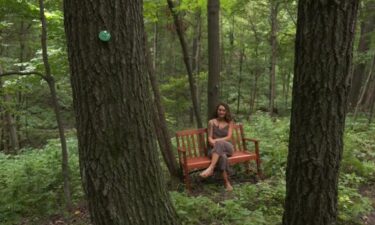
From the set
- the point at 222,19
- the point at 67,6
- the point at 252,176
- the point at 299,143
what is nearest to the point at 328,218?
the point at 299,143

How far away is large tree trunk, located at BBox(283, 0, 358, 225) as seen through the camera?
2.33 meters

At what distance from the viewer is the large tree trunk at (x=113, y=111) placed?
2229mm

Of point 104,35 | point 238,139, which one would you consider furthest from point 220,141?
point 104,35

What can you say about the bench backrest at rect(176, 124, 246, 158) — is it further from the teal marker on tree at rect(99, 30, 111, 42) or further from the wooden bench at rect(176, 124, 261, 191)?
the teal marker on tree at rect(99, 30, 111, 42)

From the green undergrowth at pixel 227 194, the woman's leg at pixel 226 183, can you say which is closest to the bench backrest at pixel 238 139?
the green undergrowth at pixel 227 194

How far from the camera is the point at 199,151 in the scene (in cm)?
693

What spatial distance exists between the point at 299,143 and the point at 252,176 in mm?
4277

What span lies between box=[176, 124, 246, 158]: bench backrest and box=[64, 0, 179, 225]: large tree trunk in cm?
418

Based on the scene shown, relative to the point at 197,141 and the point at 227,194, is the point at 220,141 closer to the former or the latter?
the point at 197,141

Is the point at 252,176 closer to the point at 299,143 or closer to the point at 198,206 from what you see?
the point at 198,206

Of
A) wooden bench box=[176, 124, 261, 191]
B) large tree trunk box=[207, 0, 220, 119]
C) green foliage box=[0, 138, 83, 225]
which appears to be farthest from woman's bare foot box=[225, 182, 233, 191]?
green foliage box=[0, 138, 83, 225]

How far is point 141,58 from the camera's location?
2.38 meters

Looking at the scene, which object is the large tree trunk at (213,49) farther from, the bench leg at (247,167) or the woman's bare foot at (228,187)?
the woman's bare foot at (228,187)

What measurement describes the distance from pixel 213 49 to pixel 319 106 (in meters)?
4.24
